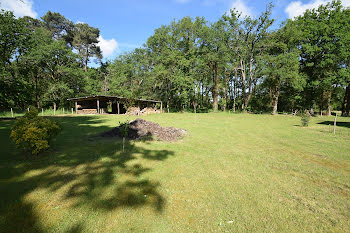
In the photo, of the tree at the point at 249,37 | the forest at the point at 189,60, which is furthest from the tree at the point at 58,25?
the tree at the point at 249,37

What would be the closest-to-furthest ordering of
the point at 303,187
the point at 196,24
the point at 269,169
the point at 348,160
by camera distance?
the point at 303,187 → the point at 269,169 → the point at 348,160 → the point at 196,24

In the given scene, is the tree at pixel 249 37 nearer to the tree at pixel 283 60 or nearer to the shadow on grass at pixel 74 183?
the tree at pixel 283 60

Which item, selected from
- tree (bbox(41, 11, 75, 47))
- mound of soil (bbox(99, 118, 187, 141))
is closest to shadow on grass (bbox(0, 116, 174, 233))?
mound of soil (bbox(99, 118, 187, 141))

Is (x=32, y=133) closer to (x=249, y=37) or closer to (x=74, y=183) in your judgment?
(x=74, y=183)

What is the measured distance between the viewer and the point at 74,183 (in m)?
3.86

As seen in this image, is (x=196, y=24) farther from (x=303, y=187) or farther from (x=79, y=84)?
(x=303, y=187)

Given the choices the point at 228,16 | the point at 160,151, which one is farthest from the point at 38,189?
the point at 228,16

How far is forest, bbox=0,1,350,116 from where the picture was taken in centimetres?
2567

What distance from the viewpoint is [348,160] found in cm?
580

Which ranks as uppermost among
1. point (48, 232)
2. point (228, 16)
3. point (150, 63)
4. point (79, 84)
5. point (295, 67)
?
point (228, 16)

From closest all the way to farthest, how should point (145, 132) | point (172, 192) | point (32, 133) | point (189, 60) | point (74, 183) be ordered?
point (172, 192) < point (74, 183) < point (32, 133) < point (145, 132) < point (189, 60)

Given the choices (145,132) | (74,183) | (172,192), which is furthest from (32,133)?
(145,132)

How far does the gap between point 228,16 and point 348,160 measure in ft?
107

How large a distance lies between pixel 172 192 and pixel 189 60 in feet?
111
